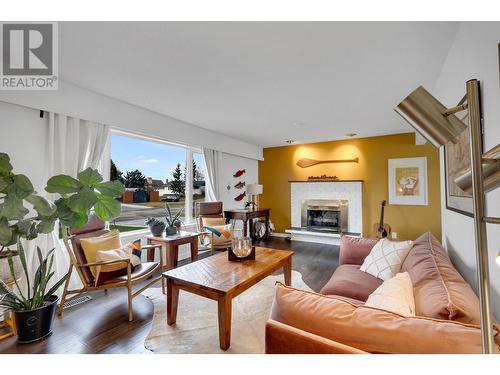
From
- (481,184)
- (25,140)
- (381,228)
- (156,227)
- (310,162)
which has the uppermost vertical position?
(310,162)

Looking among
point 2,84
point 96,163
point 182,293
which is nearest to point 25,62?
point 2,84

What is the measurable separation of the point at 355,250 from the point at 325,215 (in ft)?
9.76

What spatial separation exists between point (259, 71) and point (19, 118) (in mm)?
2507

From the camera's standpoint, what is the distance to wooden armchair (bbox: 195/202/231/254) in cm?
391

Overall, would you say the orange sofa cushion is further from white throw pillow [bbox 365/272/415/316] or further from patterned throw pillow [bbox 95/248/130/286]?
patterned throw pillow [bbox 95/248/130/286]

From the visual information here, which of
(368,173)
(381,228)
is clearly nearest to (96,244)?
(381,228)

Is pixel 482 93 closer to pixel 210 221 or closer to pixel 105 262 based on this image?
pixel 105 262

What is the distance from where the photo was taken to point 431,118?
63cm

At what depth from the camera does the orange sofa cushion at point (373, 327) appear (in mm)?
754

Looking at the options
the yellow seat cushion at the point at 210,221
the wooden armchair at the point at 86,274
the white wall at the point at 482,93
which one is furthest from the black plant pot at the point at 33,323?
the white wall at the point at 482,93

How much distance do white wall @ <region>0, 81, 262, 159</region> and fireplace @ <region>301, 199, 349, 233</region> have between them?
2616mm

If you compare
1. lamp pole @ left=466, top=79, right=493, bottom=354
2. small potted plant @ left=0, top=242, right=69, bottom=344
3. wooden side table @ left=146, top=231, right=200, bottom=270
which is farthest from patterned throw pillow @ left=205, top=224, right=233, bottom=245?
lamp pole @ left=466, top=79, right=493, bottom=354

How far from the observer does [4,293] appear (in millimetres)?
1804

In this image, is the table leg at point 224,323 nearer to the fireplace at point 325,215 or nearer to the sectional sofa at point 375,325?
the sectional sofa at point 375,325
